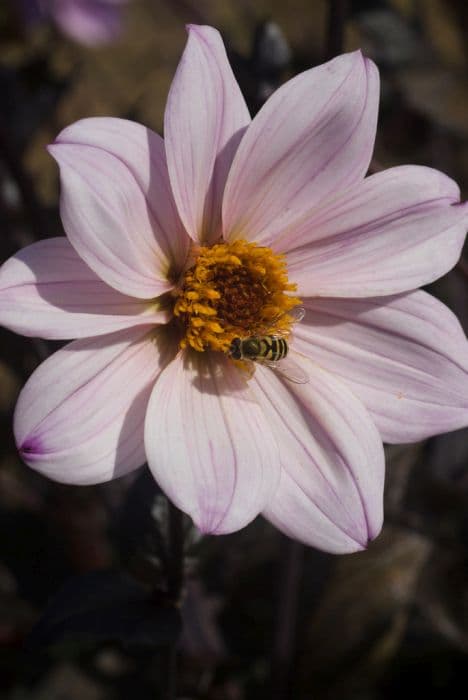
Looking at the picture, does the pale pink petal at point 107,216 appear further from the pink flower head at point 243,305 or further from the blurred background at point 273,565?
the blurred background at point 273,565

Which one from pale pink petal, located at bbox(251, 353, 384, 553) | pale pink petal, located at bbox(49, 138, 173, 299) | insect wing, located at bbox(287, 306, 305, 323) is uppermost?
pale pink petal, located at bbox(49, 138, 173, 299)

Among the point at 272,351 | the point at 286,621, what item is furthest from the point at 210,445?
the point at 286,621

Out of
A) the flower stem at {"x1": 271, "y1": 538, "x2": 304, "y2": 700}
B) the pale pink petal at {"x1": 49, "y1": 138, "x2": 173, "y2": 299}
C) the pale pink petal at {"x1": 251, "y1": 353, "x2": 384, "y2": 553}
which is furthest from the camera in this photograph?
the flower stem at {"x1": 271, "y1": 538, "x2": 304, "y2": 700}

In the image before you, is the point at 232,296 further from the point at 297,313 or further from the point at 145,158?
the point at 145,158

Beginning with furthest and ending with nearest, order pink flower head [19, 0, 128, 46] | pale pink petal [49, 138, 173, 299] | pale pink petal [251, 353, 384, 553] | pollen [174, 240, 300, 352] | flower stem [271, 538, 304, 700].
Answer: pink flower head [19, 0, 128, 46] → flower stem [271, 538, 304, 700] → pollen [174, 240, 300, 352] → pale pink petal [251, 353, 384, 553] → pale pink petal [49, 138, 173, 299]

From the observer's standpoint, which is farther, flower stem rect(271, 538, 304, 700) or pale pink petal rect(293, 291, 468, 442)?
flower stem rect(271, 538, 304, 700)

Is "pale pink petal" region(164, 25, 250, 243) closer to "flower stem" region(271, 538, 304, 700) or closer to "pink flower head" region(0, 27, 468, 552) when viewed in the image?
"pink flower head" region(0, 27, 468, 552)

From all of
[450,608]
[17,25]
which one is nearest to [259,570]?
[450,608]

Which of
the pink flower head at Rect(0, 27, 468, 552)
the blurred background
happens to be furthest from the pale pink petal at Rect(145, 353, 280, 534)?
the blurred background
